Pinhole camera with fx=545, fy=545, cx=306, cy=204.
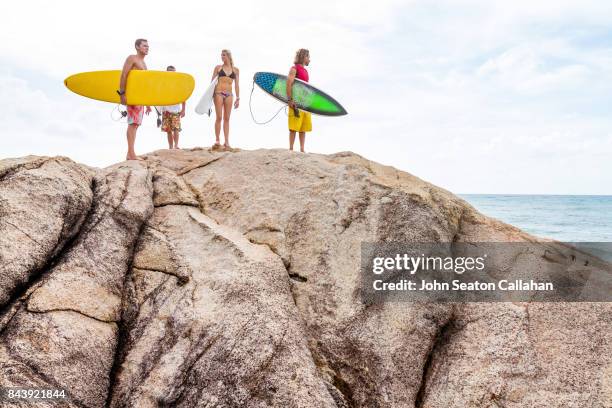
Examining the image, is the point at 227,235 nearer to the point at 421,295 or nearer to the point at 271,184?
the point at 271,184

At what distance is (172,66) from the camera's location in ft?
33.6

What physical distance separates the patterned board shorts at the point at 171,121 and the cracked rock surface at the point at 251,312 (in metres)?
3.72

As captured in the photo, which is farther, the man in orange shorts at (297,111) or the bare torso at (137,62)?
the man in orange shorts at (297,111)

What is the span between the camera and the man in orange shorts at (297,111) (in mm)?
9336

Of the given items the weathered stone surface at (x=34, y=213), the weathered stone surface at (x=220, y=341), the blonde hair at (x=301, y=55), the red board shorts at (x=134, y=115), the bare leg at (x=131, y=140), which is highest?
the blonde hair at (x=301, y=55)

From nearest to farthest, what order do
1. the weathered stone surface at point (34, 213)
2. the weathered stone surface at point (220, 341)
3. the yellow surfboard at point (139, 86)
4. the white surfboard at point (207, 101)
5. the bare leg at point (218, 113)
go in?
the weathered stone surface at point (220, 341)
the weathered stone surface at point (34, 213)
the yellow surfboard at point (139, 86)
the bare leg at point (218, 113)
the white surfboard at point (207, 101)

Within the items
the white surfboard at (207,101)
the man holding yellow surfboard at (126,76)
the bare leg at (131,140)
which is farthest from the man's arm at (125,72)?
the white surfboard at (207,101)

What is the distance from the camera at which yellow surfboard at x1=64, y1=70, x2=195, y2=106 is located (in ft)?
27.5

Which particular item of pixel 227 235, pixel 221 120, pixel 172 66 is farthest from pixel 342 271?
pixel 172 66

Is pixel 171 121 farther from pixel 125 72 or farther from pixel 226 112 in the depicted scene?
pixel 125 72

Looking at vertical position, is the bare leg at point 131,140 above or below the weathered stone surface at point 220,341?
above

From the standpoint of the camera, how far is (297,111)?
9.39m

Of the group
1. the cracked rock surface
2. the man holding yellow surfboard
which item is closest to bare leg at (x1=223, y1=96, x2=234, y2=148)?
the man holding yellow surfboard

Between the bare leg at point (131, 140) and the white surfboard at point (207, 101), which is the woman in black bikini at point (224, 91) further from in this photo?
the bare leg at point (131, 140)
